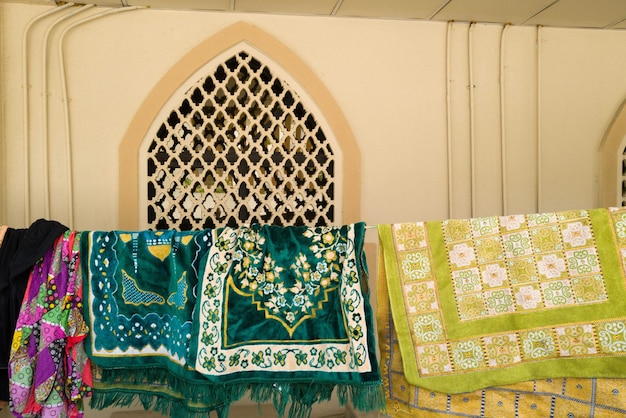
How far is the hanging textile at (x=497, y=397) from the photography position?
1.52 m

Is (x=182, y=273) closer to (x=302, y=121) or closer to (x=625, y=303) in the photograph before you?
(x=302, y=121)

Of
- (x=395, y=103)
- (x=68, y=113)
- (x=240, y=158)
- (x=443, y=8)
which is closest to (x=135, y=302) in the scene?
(x=240, y=158)

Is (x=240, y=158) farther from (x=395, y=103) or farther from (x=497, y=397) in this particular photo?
(x=497, y=397)

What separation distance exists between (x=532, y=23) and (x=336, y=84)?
1146mm

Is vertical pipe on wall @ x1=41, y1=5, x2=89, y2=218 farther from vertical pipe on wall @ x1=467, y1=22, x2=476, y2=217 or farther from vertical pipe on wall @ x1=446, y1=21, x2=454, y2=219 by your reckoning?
vertical pipe on wall @ x1=467, y1=22, x2=476, y2=217

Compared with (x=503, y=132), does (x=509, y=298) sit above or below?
below

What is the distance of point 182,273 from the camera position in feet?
5.35

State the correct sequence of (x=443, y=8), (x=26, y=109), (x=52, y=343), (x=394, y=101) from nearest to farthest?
(x=52, y=343), (x=26, y=109), (x=443, y=8), (x=394, y=101)

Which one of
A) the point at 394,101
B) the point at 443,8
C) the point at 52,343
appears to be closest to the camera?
the point at 52,343

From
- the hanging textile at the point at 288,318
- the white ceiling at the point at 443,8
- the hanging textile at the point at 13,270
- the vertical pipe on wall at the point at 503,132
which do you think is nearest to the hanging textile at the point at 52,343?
the hanging textile at the point at 13,270

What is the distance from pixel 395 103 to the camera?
2609mm

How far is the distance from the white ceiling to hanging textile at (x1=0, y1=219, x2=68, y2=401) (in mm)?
1295

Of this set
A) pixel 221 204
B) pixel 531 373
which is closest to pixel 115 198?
pixel 221 204

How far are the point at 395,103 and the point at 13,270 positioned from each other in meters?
1.91
